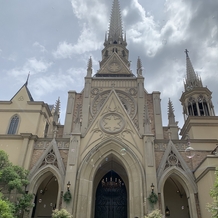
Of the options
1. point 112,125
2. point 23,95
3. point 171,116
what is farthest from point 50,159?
point 171,116

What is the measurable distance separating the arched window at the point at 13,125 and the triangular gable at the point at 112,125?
7644 millimetres

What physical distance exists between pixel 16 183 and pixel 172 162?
13184 millimetres

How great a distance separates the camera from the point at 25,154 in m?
19.8

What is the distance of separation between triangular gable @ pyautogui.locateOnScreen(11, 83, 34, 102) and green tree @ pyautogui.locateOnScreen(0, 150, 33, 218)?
8.72 metres

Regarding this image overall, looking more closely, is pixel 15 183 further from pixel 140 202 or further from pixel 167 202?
pixel 167 202

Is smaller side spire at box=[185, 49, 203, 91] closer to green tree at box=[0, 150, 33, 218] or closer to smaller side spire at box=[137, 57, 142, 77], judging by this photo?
smaller side spire at box=[137, 57, 142, 77]

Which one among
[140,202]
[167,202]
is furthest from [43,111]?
[167,202]

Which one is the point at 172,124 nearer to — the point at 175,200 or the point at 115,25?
the point at 175,200

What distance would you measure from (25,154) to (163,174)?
12781 millimetres

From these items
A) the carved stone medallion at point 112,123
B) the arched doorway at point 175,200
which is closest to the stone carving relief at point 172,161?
the arched doorway at point 175,200

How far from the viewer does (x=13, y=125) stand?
22.3 m

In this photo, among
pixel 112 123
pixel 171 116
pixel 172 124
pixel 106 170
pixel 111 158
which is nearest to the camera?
pixel 111 158

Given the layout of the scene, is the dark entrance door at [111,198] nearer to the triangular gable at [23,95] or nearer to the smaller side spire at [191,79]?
the triangular gable at [23,95]

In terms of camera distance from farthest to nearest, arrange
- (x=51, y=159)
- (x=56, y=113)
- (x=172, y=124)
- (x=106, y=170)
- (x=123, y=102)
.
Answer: (x=56, y=113), (x=123, y=102), (x=172, y=124), (x=106, y=170), (x=51, y=159)
